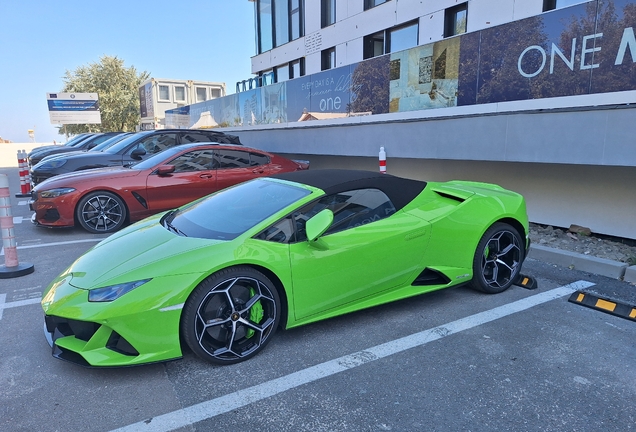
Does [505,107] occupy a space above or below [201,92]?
below

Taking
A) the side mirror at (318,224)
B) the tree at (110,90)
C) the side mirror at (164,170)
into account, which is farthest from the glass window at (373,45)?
the tree at (110,90)

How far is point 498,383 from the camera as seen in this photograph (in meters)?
2.84

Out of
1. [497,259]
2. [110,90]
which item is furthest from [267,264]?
[110,90]

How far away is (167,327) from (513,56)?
19.5ft

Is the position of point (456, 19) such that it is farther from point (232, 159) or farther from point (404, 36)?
point (232, 159)

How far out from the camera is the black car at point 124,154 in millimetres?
9406

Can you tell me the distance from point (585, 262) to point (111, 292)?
493cm

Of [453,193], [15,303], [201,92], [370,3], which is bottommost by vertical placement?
[15,303]

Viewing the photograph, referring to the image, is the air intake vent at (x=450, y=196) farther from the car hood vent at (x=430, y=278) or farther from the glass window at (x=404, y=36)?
the glass window at (x=404, y=36)

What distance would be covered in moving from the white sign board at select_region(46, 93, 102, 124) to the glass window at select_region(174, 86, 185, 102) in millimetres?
8694

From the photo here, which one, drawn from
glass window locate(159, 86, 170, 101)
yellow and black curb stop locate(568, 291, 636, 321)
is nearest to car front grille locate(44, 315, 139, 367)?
yellow and black curb stop locate(568, 291, 636, 321)

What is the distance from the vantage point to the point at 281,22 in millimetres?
19938

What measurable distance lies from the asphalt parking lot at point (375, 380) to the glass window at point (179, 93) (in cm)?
2896

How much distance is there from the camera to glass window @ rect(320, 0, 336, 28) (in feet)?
54.2
